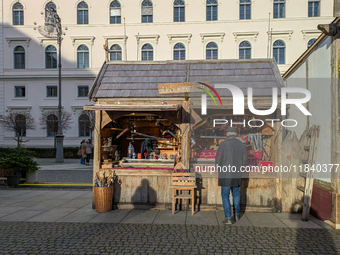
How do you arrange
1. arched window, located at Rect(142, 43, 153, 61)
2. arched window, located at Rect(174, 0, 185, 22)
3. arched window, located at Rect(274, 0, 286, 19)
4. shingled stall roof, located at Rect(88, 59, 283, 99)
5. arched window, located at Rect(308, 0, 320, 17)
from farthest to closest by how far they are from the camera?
1. arched window, located at Rect(142, 43, 153, 61)
2. arched window, located at Rect(174, 0, 185, 22)
3. arched window, located at Rect(274, 0, 286, 19)
4. arched window, located at Rect(308, 0, 320, 17)
5. shingled stall roof, located at Rect(88, 59, 283, 99)

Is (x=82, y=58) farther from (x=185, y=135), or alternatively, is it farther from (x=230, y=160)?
(x=230, y=160)

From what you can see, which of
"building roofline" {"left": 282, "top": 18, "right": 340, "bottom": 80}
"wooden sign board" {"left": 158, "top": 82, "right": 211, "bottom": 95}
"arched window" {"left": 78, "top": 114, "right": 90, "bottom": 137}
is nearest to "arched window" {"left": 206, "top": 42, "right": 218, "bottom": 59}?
"arched window" {"left": 78, "top": 114, "right": 90, "bottom": 137}

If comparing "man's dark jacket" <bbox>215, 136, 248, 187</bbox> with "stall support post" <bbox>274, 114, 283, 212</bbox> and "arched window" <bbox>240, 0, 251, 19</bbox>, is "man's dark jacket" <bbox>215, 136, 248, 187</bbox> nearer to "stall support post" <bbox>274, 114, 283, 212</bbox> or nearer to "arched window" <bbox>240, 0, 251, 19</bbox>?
"stall support post" <bbox>274, 114, 283, 212</bbox>

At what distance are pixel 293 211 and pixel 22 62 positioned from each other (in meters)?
31.8

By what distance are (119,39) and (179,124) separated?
2475 centimetres

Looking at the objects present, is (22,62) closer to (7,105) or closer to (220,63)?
(7,105)

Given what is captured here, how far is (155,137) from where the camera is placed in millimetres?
8359

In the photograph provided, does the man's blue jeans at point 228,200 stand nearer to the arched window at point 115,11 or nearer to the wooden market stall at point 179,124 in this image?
the wooden market stall at point 179,124

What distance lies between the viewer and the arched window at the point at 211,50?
94.4 ft

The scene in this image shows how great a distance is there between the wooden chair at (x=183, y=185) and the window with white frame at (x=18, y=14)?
102 ft

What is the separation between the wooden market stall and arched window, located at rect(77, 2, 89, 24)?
2482 centimetres

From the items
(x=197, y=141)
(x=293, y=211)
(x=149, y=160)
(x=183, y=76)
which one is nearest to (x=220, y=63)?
(x=183, y=76)

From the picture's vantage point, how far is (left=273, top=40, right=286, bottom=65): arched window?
91.8 feet

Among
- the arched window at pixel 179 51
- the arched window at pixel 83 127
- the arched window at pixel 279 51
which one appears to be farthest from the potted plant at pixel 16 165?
the arched window at pixel 279 51
